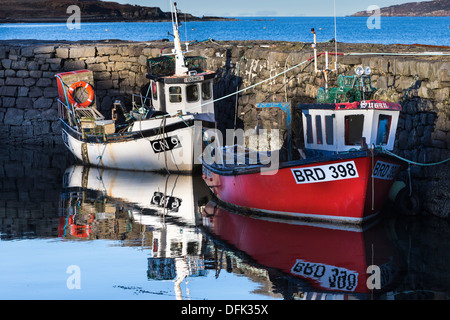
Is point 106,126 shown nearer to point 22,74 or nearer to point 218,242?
point 22,74

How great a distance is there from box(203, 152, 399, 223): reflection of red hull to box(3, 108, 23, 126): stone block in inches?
407

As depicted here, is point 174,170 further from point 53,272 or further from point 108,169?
point 53,272

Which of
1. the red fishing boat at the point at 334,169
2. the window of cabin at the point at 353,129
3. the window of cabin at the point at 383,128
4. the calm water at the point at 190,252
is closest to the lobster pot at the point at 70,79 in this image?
the calm water at the point at 190,252

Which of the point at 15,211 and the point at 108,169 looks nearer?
the point at 15,211

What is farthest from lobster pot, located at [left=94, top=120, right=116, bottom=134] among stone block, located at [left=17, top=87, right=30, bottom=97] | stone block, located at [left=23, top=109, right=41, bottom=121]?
stone block, located at [left=17, top=87, right=30, bottom=97]

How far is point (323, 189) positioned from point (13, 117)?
12089mm

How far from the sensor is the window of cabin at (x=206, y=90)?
17281 millimetres

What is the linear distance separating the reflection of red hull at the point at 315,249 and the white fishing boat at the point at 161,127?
11.5 feet

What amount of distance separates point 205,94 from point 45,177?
12.5ft

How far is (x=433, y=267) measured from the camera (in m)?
10.4

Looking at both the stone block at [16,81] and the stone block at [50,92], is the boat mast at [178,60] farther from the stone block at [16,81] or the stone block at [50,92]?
the stone block at [16,81]

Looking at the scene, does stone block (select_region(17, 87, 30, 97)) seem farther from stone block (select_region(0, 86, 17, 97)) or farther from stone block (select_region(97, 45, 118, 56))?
stone block (select_region(97, 45, 118, 56))

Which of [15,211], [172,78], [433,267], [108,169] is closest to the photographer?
[433,267]
